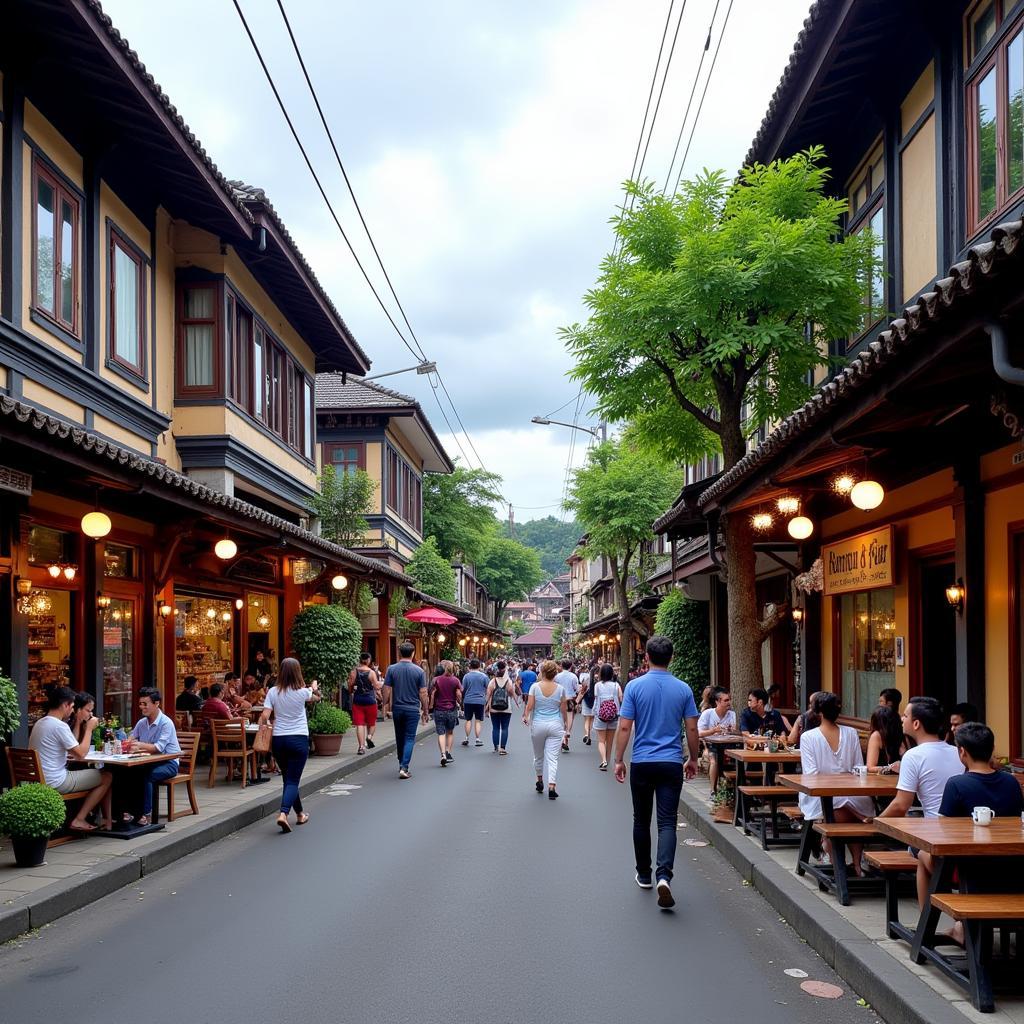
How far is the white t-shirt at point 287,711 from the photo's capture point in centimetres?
1130

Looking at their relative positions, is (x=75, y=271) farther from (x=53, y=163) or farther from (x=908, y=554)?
(x=908, y=554)

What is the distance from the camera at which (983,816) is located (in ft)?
18.1

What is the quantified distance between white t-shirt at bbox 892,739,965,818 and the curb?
937mm

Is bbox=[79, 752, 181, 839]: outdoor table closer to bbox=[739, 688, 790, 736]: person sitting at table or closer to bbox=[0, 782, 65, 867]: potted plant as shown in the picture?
bbox=[0, 782, 65, 867]: potted plant

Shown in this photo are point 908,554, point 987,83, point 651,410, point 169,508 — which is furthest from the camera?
point 651,410

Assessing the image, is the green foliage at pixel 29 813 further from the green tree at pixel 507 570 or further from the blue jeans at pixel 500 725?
the green tree at pixel 507 570

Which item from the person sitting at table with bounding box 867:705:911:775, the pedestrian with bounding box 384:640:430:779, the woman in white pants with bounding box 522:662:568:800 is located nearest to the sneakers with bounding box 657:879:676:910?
the person sitting at table with bounding box 867:705:911:775

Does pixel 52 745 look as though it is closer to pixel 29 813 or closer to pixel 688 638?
pixel 29 813

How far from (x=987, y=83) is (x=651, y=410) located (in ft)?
19.7

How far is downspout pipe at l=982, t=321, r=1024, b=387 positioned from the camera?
4.93 m

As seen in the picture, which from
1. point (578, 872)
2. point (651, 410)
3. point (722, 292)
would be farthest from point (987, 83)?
point (578, 872)

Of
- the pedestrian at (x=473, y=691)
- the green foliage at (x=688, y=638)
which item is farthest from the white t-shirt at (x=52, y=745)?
the green foliage at (x=688, y=638)

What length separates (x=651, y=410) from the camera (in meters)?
14.8

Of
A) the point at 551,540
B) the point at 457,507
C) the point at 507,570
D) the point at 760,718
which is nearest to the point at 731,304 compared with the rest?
the point at 760,718
